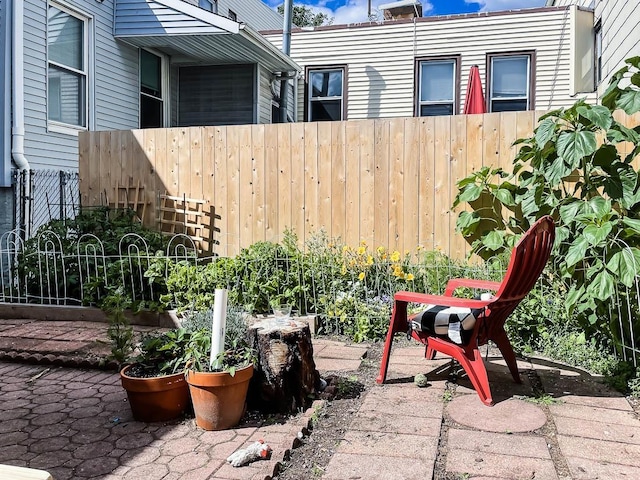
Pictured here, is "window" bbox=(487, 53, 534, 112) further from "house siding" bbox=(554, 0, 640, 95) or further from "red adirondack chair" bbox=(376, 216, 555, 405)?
"red adirondack chair" bbox=(376, 216, 555, 405)

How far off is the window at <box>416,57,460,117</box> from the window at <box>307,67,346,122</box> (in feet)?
4.73

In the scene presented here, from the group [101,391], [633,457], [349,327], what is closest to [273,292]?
[349,327]

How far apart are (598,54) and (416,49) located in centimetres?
304

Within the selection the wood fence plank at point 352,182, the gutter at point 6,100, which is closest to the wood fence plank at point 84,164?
the gutter at point 6,100

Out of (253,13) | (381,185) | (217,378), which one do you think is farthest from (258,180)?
(253,13)

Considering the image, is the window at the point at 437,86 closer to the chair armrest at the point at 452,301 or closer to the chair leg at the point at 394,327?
the chair leg at the point at 394,327

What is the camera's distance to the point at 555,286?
13.9ft

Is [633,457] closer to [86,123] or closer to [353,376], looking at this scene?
[353,376]

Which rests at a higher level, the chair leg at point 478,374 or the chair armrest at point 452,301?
the chair armrest at point 452,301

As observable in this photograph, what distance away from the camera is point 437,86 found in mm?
9945

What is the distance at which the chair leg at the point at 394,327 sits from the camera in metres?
3.29

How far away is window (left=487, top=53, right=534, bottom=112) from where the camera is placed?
31.1 ft

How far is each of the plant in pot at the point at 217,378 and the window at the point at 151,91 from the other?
7470 millimetres

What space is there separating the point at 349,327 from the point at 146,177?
10.1 ft
